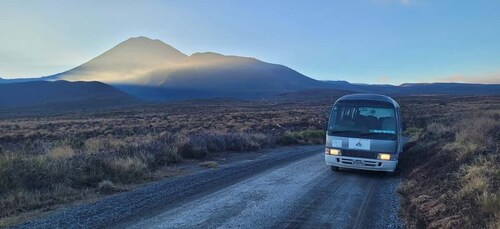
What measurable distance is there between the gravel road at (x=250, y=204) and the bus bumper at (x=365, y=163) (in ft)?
1.01

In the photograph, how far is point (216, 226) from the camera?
6672 millimetres

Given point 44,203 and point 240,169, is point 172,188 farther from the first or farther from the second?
point 240,169

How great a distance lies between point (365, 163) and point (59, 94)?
567ft

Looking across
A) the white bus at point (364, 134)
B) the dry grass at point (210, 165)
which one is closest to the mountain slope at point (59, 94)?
the dry grass at point (210, 165)

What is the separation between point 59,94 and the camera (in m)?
166

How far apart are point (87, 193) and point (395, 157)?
798 cm

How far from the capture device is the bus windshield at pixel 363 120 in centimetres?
1209

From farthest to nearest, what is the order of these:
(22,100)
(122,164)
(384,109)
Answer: (22,100) < (384,109) < (122,164)

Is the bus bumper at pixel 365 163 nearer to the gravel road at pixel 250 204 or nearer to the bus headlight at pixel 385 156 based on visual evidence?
the bus headlight at pixel 385 156

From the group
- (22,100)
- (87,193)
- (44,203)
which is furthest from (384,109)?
(22,100)

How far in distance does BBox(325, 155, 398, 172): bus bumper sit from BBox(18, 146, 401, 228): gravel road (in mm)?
306

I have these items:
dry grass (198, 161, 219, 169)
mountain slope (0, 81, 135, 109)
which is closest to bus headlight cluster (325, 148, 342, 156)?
dry grass (198, 161, 219, 169)

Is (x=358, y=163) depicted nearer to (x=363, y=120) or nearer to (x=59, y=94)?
(x=363, y=120)

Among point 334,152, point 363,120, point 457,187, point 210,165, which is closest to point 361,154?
point 334,152
